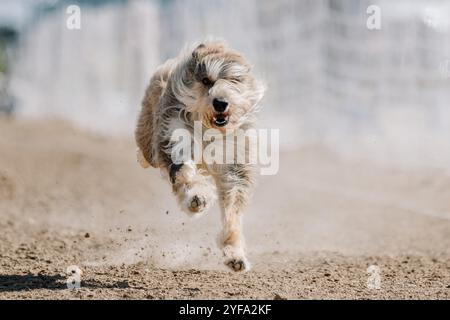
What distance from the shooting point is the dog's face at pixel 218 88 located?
546 centimetres

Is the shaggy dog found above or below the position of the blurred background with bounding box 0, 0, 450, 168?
below

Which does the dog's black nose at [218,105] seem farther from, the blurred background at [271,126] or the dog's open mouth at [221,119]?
the blurred background at [271,126]

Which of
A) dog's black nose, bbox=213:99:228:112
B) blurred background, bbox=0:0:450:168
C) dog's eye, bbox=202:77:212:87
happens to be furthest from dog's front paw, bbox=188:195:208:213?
blurred background, bbox=0:0:450:168

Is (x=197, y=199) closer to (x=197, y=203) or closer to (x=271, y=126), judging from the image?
(x=197, y=203)

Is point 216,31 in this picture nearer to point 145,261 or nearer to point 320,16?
point 320,16

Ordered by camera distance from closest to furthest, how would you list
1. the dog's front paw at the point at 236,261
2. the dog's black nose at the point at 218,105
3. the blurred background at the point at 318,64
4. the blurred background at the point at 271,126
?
the dog's front paw at the point at 236,261 < the dog's black nose at the point at 218,105 < the blurred background at the point at 271,126 < the blurred background at the point at 318,64

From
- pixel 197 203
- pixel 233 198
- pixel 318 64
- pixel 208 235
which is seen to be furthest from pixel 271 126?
pixel 197 203

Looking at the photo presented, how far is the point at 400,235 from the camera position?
8.09m

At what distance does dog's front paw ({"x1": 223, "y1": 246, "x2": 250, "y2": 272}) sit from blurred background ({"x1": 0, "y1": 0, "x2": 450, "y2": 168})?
7.07 metres

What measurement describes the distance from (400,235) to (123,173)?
600 cm

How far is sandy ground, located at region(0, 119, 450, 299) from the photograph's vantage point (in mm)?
5184

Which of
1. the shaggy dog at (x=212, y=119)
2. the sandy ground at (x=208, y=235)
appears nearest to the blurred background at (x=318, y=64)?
the sandy ground at (x=208, y=235)

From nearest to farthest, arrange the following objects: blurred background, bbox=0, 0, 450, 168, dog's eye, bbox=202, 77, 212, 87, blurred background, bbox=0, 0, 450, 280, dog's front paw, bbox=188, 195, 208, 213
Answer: dog's front paw, bbox=188, 195, 208, 213 < dog's eye, bbox=202, 77, 212, 87 < blurred background, bbox=0, 0, 450, 280 < blurred background, bbox=0, 0, 450, 168

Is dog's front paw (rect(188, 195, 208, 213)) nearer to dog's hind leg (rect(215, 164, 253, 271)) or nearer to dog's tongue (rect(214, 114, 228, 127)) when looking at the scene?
Answer: dog's hind leg (rect(215, 164, 253, 271))
